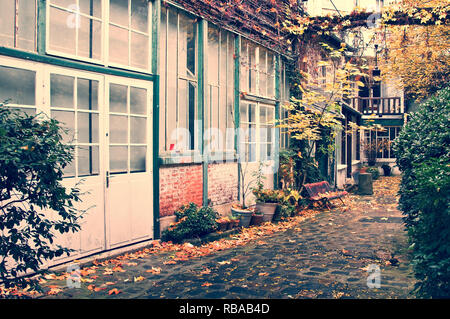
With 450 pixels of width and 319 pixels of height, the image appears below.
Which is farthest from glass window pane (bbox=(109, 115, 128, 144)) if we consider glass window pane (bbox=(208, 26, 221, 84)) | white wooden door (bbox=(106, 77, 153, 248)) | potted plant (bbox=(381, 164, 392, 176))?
potted plant (bbox=(381, 164, 392, 176))

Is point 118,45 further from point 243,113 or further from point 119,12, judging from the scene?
point 243,113

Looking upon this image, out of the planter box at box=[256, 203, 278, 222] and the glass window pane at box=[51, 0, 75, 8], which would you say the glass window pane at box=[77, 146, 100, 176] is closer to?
the glass window pane at box=[51, 0, 75, 8]

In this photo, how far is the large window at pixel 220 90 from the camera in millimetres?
9539

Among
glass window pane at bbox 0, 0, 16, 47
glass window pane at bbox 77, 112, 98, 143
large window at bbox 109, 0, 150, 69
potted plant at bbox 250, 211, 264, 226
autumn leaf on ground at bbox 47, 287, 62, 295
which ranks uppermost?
large window at bbox 109, 0, 150, 69

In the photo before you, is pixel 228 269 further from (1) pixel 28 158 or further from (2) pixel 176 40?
(2) pixel 176 40

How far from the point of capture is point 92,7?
21.0ft

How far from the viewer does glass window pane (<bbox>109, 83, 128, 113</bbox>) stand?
673 cm

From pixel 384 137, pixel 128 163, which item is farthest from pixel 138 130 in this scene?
pixel 384 137

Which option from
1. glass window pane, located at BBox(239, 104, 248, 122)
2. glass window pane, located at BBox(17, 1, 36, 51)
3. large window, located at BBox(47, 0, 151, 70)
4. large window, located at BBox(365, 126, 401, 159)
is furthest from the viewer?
large window, located at BBox(365, 126, 401, 159)

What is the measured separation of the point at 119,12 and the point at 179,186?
3434 mm

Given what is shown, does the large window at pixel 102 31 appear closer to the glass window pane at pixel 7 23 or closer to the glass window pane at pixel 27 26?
A: the glass window pane at pixel 27 26

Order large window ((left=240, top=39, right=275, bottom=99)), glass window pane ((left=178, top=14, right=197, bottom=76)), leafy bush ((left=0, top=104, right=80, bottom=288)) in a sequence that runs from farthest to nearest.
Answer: large window ((left=240, top=39, right=275, bottom=99)), glass window pane ((left=178, top=14, right=197, bottom=76)), leafy bush ((left=0, top=104, right=80, bottom=288))

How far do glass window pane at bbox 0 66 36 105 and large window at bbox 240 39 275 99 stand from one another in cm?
631
